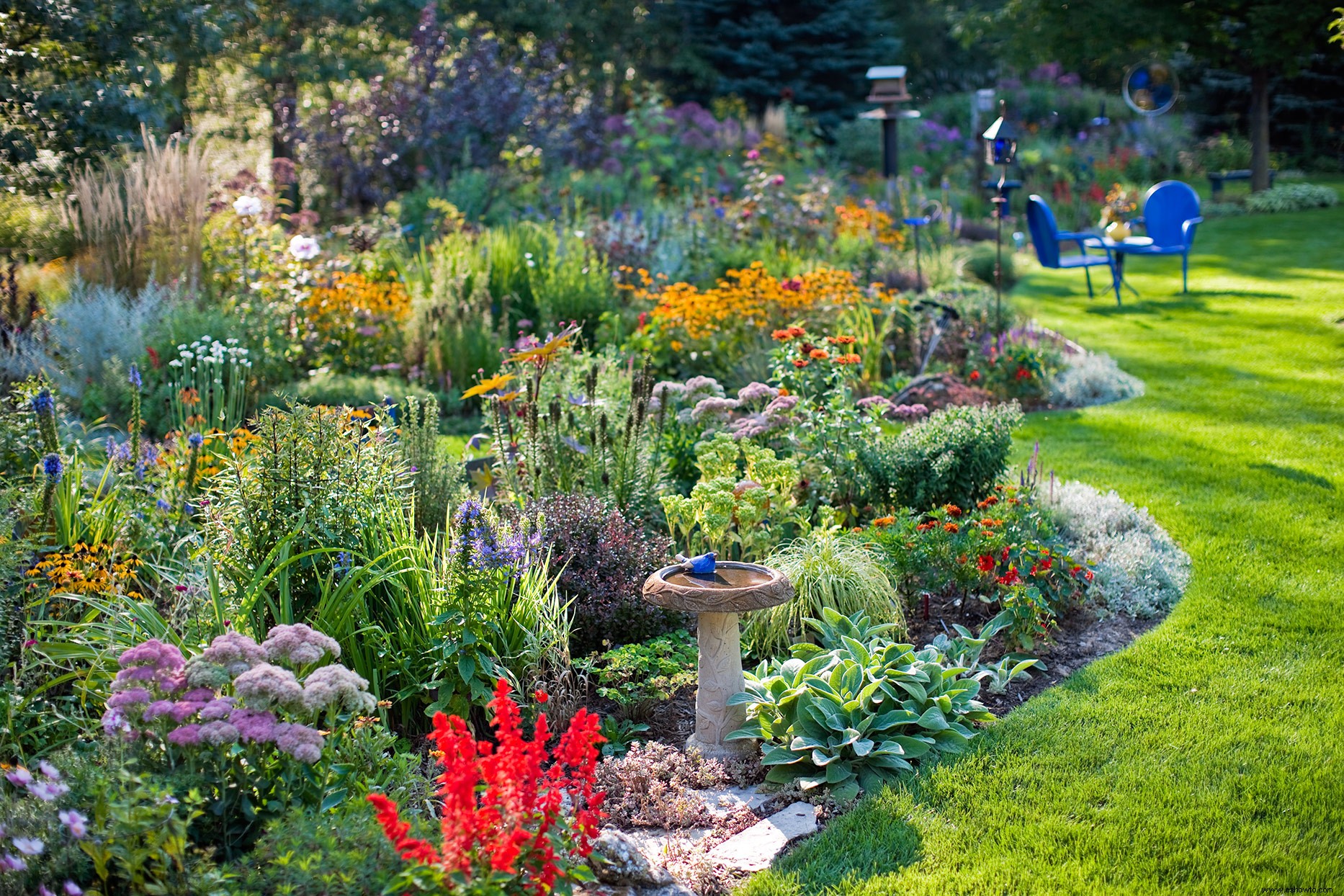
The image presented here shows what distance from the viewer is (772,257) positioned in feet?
27.7

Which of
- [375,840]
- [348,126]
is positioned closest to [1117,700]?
[375,840]

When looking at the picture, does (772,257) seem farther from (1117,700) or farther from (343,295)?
(1117,700)

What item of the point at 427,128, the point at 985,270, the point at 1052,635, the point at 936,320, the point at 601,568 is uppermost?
the point at 427,128

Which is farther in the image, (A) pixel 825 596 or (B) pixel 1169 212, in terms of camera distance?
(B) pixel 1169 212

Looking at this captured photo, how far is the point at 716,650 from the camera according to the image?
3330 mm

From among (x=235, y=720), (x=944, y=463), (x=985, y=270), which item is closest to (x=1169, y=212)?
(x=985, y=270)

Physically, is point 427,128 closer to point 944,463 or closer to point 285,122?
point 285,122

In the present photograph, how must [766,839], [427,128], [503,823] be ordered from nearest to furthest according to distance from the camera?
1. [503,823]
2. [766,839]
3. [427,128]

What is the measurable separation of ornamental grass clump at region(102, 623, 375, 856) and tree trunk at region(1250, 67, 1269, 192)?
1834 cm

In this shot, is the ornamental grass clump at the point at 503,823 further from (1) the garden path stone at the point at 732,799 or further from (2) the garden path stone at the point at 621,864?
(1) the garden path stone at the point at 732,799

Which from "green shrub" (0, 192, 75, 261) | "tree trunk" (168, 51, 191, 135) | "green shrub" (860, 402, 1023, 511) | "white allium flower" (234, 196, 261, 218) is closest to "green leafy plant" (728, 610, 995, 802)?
"green shrub" (860, 402, 1023, 511)

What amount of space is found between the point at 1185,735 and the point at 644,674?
1784mm

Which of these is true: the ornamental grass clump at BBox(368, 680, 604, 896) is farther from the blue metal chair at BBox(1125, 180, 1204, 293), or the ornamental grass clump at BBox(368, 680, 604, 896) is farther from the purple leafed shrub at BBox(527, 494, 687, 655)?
the blue metal chair at BBox(1125, 180, 1204, 293)

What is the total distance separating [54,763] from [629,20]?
69.4 ft
